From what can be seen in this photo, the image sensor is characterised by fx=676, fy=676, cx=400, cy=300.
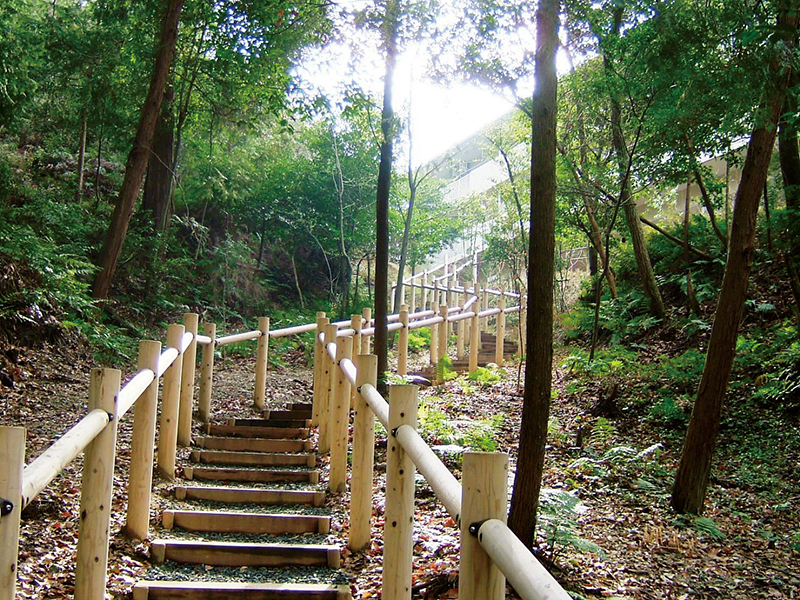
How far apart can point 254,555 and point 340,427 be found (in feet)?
4.69

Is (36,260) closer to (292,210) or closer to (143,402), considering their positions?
(143,402)

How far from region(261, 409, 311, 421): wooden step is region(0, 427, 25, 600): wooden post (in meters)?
6.14

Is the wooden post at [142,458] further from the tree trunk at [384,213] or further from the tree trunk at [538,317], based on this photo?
the tree trunk at [384,213]

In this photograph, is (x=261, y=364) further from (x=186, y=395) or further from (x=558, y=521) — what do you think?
(x=558, y=521)

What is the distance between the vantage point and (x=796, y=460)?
6.59 m

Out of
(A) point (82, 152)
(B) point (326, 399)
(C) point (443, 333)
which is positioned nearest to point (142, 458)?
(B) point (326, 399)

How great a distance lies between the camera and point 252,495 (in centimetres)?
560

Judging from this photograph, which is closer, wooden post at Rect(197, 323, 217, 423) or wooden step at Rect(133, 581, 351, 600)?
wooden step at Rect(133, 581, 351, 600)

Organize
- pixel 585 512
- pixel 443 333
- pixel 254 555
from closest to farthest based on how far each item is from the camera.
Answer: pixel 254 555 < pixel 585 512 < pixel 443 333

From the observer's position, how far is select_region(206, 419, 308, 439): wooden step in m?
7.44

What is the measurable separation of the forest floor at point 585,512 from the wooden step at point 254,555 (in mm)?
179

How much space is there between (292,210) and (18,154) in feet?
20.7

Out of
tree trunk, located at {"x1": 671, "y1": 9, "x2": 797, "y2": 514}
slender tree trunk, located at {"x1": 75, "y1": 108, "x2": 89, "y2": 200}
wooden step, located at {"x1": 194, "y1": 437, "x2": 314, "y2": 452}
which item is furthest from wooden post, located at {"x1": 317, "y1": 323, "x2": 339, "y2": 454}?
slender tree trunk, located at {"x1": 75, "y1": 108, "x2": 89, "y2": 200}

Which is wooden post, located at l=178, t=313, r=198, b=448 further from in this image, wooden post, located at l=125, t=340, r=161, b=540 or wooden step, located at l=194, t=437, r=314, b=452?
wooden post, located at l=125, t=340, r=161, b=540
